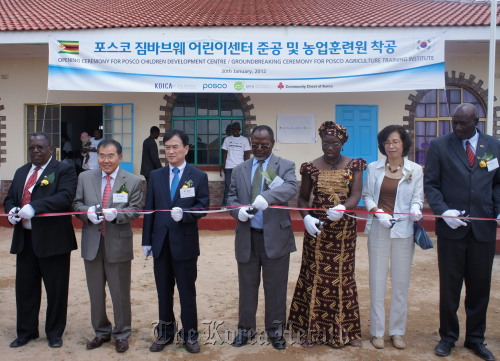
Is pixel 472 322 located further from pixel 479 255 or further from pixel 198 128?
pixel 198 128

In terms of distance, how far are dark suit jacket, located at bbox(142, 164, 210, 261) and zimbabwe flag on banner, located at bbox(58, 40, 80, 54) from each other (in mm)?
6090

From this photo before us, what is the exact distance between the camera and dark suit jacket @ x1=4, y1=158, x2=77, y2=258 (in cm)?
386

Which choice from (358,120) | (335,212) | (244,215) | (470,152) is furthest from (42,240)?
(358,120)

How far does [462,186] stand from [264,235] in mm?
1600

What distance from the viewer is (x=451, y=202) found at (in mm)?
3846

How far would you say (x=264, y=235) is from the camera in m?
3.81

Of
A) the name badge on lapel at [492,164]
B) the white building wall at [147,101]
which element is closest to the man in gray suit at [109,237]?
the name badge on lapel at [492,164]

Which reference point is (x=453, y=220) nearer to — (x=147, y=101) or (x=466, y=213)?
(x=466, y=213)

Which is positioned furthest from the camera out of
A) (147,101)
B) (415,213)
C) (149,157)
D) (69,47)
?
(147,101)

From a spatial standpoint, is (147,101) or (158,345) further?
(147,101)

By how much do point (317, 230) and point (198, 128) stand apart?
702 cm

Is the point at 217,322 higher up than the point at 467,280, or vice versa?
the point at 467,280

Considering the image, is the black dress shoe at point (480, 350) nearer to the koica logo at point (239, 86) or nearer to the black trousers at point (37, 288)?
the black trousers at point (37, 288)

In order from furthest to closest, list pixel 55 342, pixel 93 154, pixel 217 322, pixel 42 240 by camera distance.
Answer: pixel 93 154 < pixel 217 322 < pixel 55 342 < pixel 42 240
